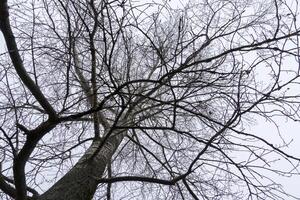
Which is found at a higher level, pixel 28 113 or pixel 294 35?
pixel 294 35

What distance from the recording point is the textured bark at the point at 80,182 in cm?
288

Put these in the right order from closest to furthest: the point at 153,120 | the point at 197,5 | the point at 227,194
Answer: the point at 227,194 < the point at 197,5 < the point at 153,120

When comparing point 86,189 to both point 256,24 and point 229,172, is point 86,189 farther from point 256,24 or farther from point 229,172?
point 256,24

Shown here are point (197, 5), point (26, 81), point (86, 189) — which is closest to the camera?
point (26, 81)

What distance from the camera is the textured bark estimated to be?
9.45ft

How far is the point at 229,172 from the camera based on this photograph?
11.8 feet

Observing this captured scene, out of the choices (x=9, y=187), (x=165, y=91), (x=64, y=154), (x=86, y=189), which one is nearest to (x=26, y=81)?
(x=9, y=187)

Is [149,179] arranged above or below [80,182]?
above

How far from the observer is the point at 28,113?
4.42m

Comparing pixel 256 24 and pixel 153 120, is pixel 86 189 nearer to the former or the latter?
pixel 153 120

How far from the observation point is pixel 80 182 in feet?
10.0

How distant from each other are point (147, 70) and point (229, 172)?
2110 mm

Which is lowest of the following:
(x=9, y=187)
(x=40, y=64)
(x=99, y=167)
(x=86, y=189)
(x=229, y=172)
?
(x=9, y=187)

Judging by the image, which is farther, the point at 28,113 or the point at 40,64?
the point at 28,113
